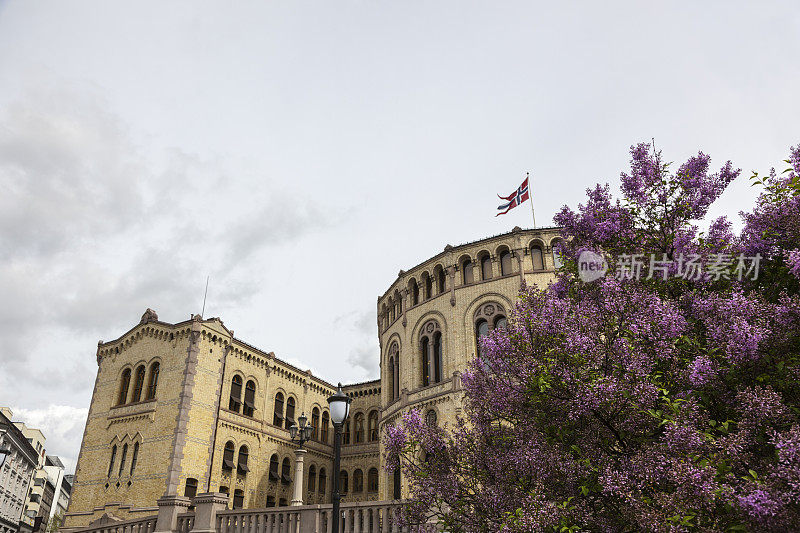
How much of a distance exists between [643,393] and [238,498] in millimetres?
29356

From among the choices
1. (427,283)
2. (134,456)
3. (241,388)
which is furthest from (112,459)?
(427,283)

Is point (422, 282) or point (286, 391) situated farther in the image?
point (286, 391)

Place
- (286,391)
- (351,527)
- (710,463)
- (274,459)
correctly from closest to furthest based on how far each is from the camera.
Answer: (710,463) < (351,527) < (274,459) < (286,391)

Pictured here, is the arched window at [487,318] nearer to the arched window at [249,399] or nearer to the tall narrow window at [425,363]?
the tall narrow window at [425,363]

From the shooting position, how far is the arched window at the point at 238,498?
103 feet

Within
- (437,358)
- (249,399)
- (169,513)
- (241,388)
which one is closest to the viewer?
(169,513)

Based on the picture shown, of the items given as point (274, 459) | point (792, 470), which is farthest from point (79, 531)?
point (792, 470)

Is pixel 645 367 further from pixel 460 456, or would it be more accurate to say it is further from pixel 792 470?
pixel 460 456

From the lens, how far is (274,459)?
115ft

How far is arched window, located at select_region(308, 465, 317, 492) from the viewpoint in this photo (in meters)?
37.7

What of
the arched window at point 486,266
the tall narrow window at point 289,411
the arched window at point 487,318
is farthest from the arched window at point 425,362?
the tall narrow window at point 289,411

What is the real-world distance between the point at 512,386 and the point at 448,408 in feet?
55.6

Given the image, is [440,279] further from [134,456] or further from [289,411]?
[134,456]

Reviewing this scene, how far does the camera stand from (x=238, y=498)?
31625 millimetres
